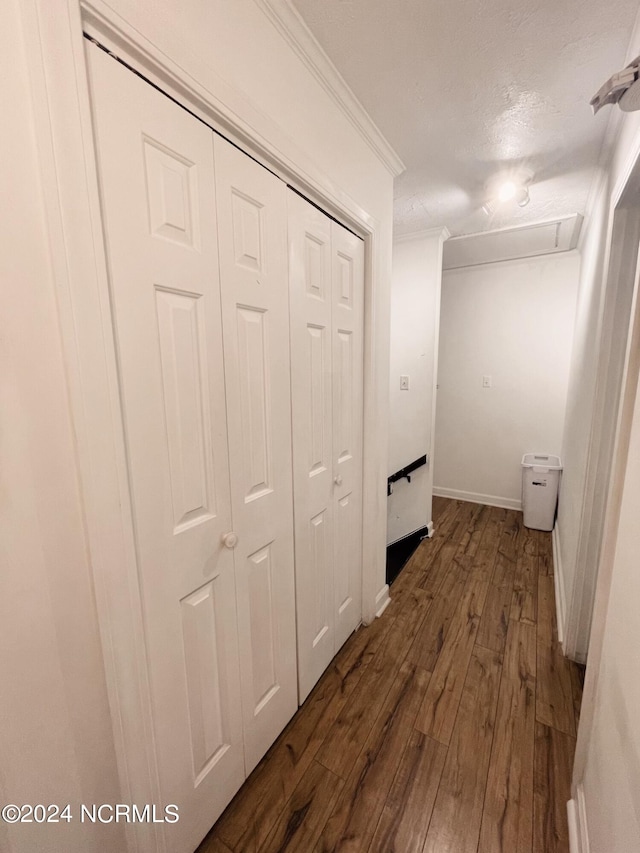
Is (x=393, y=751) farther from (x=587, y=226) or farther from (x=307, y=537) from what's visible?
(x=587, y=226)

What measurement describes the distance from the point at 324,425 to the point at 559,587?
1.90 metres

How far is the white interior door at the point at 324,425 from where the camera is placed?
4.03ft

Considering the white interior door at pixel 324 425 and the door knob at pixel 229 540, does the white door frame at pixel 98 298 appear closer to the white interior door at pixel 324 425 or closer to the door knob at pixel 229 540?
the door knob at pixel 229 540

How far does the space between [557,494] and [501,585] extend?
117 cm

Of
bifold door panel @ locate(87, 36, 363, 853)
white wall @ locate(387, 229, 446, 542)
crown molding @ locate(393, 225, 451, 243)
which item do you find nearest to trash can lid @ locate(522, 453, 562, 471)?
white wall @ locate(387, 229, 446, 542)

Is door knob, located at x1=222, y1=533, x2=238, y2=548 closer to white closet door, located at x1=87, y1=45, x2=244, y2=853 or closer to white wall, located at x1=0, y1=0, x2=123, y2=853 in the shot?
white closet door, located at x1=87, y1=45, x2=244, y2=853

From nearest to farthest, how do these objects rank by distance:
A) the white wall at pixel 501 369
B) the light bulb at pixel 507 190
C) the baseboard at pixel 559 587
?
the baseboard at pixel 559 587, the light bulb at pixel 507 190, the white wall at pixel 501 369

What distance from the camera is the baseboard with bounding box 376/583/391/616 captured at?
1.97 m

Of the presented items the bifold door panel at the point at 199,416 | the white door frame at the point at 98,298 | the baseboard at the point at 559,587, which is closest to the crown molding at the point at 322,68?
the white door frame at the point at 98,298

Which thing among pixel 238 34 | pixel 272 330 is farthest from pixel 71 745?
pixel 238 34

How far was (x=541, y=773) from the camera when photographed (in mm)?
1188

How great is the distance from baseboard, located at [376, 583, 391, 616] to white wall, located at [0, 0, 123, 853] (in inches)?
59.1

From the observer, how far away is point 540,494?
2906mm

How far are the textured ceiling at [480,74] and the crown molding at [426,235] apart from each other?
614 mm
